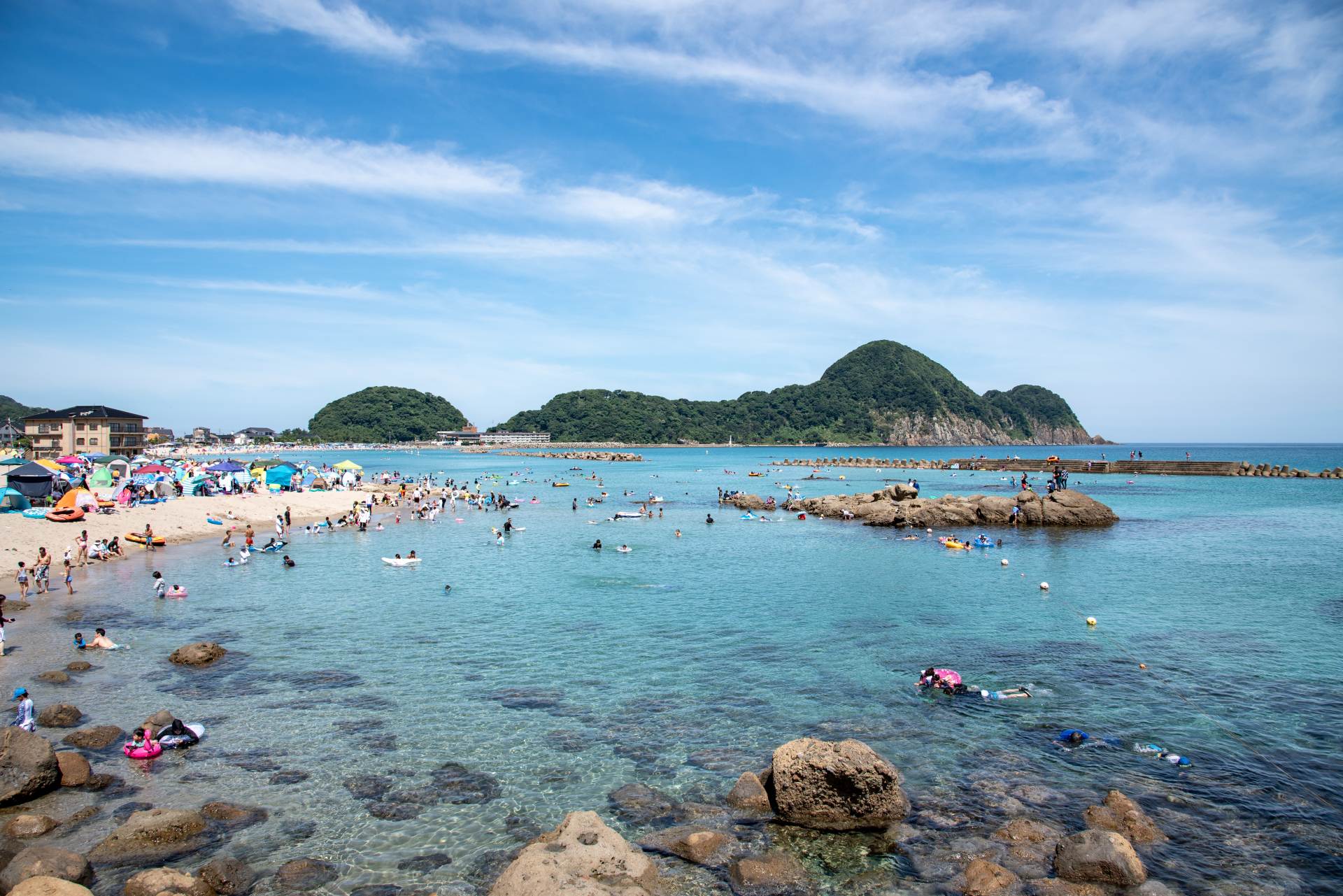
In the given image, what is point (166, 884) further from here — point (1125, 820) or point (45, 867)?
point (1125, 820)

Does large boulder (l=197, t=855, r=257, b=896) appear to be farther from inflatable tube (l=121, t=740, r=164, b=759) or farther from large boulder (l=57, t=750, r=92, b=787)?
inflatable tube (l=121, t=740, r=164, b=759)

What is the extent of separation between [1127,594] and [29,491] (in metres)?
58.8

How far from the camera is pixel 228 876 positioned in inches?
414

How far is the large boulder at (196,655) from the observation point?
20281 millimetres

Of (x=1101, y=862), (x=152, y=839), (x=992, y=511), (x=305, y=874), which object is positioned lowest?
(x=305, y=874)

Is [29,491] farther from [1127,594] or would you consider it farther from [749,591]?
[1127,594]

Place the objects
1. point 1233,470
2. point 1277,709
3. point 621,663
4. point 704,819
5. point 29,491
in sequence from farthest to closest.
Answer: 1. point 1233,470
2. point 29,491
3. point 621,663
4. point 1277,709
5. point 704,819

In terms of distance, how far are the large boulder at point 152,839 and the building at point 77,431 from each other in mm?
94277

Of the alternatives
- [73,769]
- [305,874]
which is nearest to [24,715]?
[73,769]

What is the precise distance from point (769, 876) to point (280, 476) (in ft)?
232

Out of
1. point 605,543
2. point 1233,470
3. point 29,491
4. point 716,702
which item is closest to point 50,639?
point 716,702

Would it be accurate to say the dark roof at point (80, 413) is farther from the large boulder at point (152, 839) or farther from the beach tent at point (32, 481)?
the large boulder at point (152, 839)

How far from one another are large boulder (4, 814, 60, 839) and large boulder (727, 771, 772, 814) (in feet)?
35.8

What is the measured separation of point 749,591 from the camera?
31.1 metres
